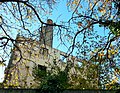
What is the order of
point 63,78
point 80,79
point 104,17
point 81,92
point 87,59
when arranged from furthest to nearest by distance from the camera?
point 80,79
point 87,59
point 104,17
point 63,78
point 81,92

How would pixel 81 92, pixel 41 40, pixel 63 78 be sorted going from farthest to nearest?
pixel 41 40
pixel 63 78
pixel 81 92

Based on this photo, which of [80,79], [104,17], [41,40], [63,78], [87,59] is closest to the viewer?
[63,78]

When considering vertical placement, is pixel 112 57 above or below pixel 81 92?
above

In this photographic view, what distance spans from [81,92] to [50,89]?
1.15 meters

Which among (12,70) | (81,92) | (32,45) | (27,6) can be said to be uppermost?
(27,6)

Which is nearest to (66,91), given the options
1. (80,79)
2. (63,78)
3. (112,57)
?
(63,78)

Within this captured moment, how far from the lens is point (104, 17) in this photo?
9.98m

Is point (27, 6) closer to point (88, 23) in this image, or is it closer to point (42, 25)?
point (42, 25)

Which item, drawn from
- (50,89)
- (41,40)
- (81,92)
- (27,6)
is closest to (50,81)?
(50,89)

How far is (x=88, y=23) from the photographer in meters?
10.1

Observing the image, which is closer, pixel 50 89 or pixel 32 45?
pixel 50 89

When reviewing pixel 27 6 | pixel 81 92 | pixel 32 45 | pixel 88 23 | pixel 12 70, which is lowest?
pixel 81 92

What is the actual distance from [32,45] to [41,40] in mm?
523

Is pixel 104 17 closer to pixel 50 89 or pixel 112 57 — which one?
pixel 112 57
